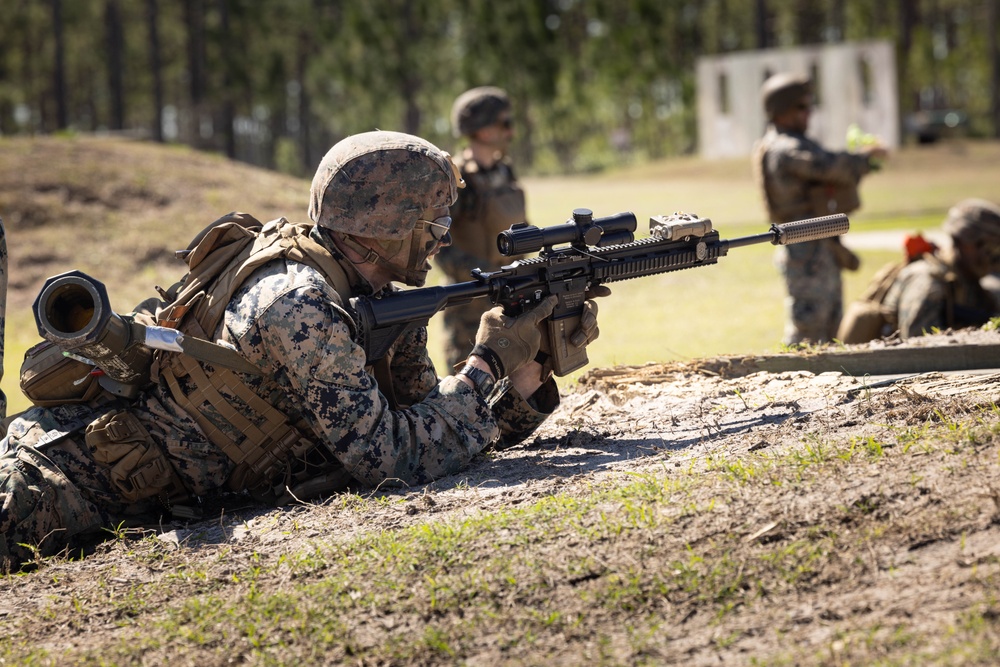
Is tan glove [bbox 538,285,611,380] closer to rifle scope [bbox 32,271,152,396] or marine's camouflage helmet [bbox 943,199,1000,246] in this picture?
rifle scope [bbox 32,271,152,396]

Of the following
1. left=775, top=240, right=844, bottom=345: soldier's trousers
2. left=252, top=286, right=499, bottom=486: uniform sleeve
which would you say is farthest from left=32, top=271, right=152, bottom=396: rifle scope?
left=775, top=240, right=844, bottom=345: soldier's trousers

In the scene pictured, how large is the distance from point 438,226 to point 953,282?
5.22 metres

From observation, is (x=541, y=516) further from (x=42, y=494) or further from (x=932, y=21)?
(x=932, y=21)

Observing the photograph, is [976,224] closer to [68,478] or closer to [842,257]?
[842,257]

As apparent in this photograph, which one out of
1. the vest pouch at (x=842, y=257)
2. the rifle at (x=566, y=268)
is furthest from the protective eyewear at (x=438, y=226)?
the vest pouch at (x=842, y=257)

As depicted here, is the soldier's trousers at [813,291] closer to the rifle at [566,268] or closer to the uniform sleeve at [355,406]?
the rifle at [566,268]

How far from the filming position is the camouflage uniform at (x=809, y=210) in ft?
30.0

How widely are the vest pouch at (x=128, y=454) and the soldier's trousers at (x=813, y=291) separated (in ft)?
20.1

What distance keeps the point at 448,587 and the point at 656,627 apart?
0.69m

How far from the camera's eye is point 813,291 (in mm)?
9188

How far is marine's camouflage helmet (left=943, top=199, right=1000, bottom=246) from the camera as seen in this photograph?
8.39 metres

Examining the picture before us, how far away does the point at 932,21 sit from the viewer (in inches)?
2650

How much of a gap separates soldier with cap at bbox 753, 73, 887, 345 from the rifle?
4008 mm

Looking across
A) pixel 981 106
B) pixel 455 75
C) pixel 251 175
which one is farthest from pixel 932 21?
pixel 251 175
